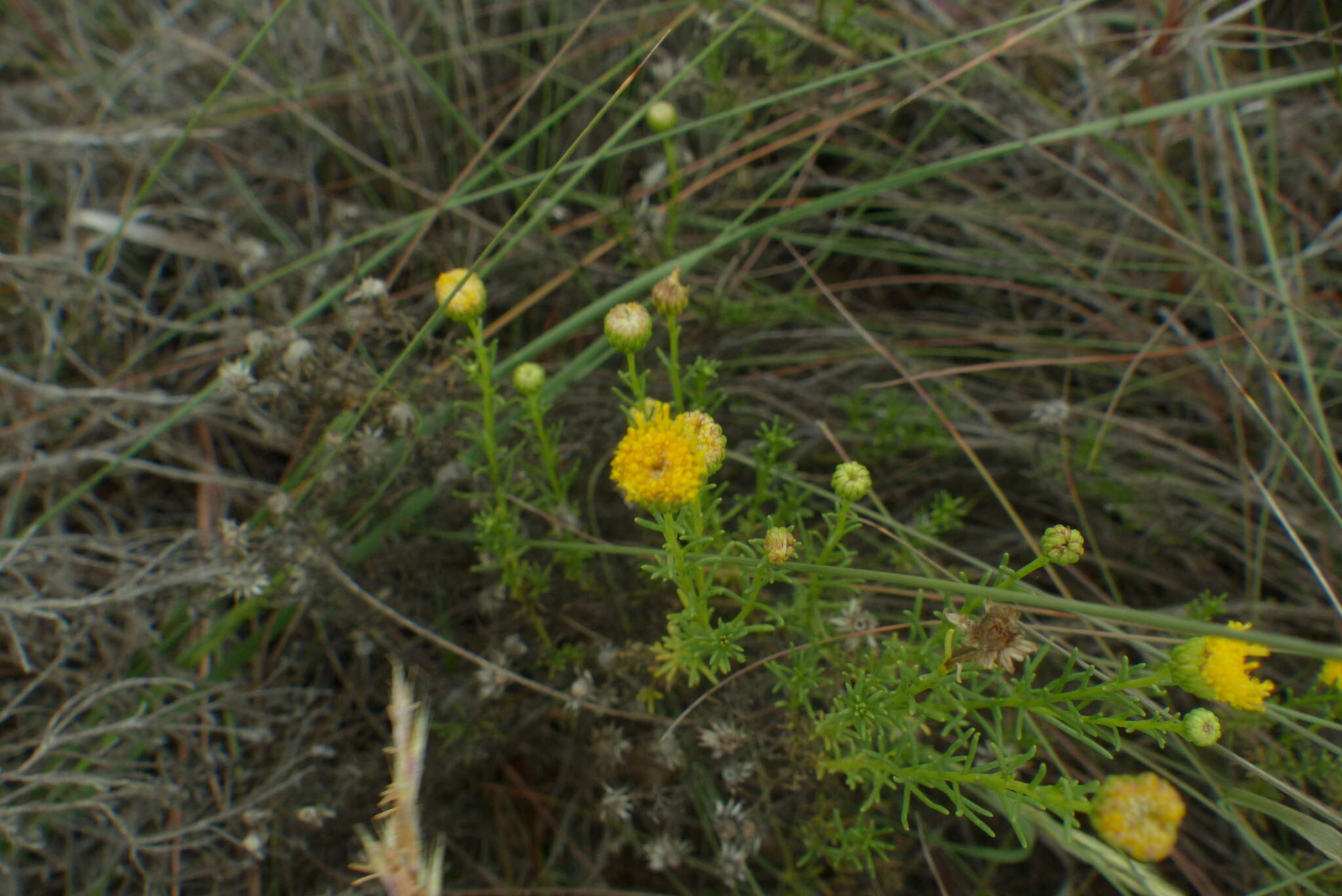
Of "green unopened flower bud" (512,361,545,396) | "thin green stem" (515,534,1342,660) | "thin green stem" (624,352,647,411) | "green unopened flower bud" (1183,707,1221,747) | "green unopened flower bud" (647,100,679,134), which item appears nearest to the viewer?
"thin green stem" (515,534,1342,660)

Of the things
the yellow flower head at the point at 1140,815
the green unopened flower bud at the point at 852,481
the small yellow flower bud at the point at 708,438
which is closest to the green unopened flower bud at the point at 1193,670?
the yellow flower head at the point at 1140,815

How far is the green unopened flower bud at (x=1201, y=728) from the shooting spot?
3.45 ft

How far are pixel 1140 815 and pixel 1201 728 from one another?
0.19m

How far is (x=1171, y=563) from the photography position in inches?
77.0

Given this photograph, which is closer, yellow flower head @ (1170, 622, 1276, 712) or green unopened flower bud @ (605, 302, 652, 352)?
yellow flower head @ (1170, 622, 1276, 712)

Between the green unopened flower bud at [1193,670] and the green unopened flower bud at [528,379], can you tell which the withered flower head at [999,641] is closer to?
the green unopened flower bud at [1193,670]

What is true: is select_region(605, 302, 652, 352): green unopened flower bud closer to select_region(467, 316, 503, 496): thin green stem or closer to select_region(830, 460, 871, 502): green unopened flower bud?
select_region(467, 316, 503, 496): thin green stem

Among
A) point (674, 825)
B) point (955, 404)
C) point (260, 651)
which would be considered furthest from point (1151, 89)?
point (260, 651)

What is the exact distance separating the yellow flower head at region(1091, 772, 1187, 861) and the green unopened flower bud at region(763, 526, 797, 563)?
0.45 m

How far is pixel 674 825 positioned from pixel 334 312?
4.85 ft

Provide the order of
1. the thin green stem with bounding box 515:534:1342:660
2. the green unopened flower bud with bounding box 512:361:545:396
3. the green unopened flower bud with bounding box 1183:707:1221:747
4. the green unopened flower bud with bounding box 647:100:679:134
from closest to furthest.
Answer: the thin green stem with bounding box 515:534:1342:660, the green unopened flower bud with bounding box 1183:707:1221:747, the green unopened flower bud with bounding box 512:361:545:396, the green unopened flower bud with bounding box 647:100:679:134

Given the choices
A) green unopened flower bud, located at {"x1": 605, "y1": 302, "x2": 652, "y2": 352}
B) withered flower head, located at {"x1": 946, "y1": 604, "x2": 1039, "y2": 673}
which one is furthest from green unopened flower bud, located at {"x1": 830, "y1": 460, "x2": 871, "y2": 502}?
green unopened flower bud, located at {"x1": 605, "y1": 302, "x2": 652, "y2": 352}

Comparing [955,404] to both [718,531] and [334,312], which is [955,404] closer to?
[718,531]

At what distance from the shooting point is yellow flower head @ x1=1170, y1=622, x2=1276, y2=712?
1063 mm
